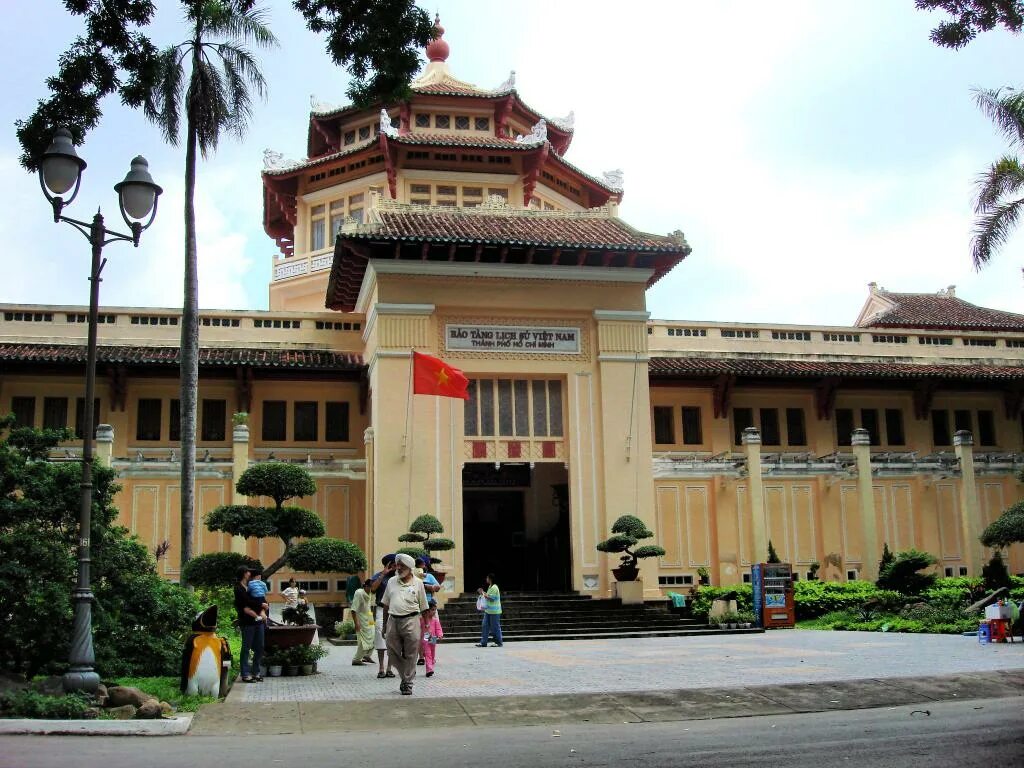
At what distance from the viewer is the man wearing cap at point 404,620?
12586mm

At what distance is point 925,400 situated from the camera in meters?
31.5

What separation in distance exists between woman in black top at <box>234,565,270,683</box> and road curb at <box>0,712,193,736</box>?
3728mm

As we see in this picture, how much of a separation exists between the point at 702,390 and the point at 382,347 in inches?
389

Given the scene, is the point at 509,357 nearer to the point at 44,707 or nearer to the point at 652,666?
the point at 652,666

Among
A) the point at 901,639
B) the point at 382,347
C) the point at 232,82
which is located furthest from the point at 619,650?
the point at 232,82

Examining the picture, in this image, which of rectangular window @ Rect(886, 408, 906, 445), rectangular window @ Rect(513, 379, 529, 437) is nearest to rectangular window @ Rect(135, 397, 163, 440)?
rectangular window @ Rect(513, 379, 529, 437)

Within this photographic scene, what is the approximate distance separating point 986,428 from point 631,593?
1457cm

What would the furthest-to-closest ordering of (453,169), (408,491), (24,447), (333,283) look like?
(453,169) → (333,283) → (408,491) → (24,447)

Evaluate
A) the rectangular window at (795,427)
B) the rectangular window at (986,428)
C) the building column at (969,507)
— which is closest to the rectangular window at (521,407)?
the rectangular window at (795,427)

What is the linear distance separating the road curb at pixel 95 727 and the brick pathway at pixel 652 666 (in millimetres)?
2029

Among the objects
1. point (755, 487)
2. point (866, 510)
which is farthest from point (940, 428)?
point (755, 487)

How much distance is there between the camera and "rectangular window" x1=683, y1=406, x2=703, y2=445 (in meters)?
29.9

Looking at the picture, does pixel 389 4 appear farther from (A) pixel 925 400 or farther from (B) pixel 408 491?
(A) pixel 925 400

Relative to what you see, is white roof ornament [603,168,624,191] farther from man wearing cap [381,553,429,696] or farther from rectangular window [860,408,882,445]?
man wearing cap [381,553,429,696]
